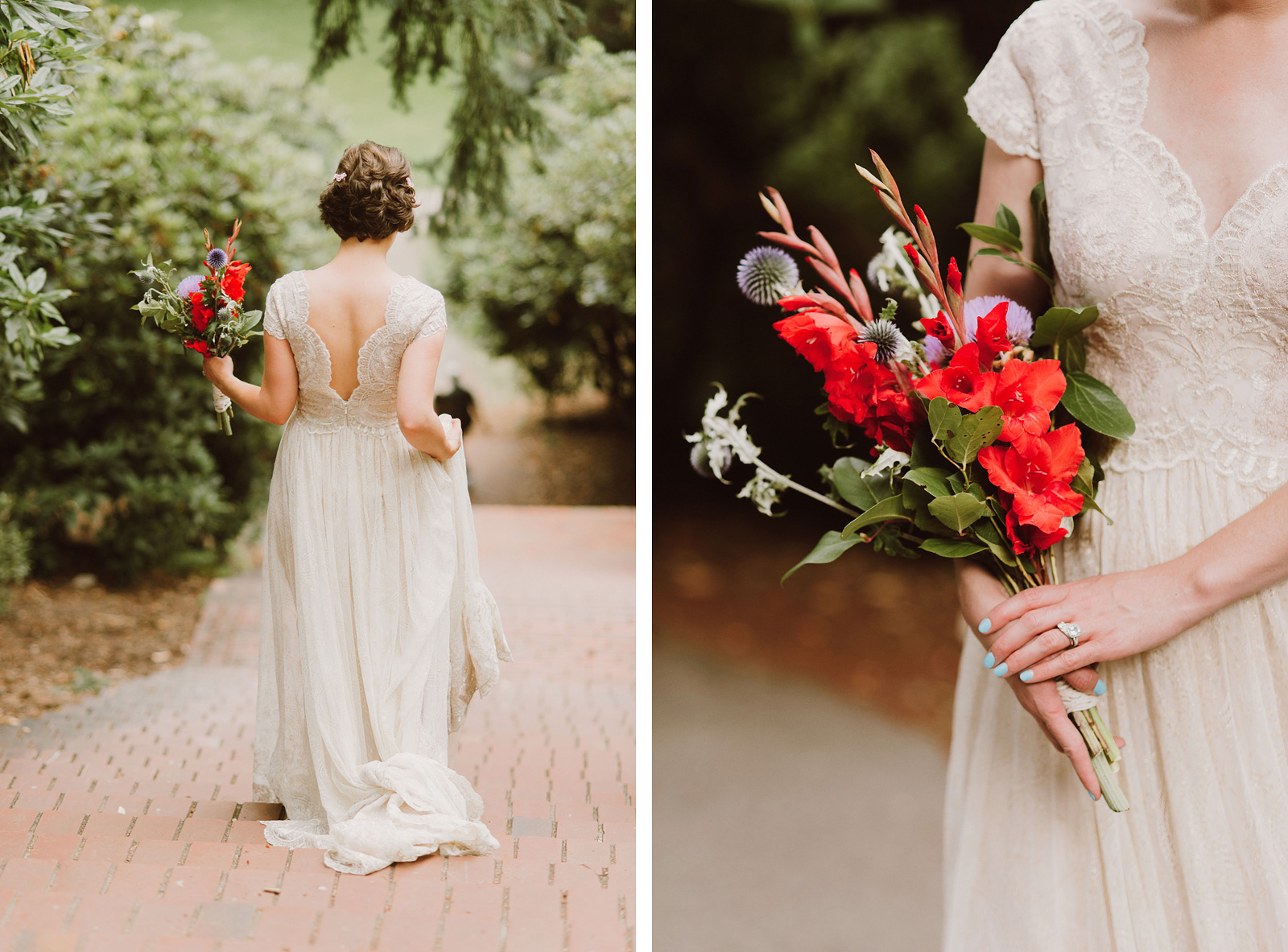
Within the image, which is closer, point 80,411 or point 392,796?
point 392,796

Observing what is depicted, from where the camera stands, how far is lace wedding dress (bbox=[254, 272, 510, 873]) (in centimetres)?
309

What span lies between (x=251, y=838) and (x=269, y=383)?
4.39 ft

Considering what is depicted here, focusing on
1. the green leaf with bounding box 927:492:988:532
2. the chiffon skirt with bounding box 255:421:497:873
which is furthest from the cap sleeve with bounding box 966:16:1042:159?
the chiffon skirt with bounding box 255:421:497:873

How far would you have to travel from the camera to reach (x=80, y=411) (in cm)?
754

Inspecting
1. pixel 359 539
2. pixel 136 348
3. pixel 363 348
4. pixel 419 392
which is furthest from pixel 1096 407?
pixel 136 348

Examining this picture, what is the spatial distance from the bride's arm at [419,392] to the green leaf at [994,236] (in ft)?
5.20

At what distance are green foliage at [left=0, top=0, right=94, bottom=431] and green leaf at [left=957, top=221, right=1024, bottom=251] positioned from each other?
318cm

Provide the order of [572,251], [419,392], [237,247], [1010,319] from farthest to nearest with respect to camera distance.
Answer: [572,251] < [237,247] < [419,392] < [1010,319]

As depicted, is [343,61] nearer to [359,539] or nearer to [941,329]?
[359,539]

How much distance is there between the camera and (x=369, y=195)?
306 centimetres

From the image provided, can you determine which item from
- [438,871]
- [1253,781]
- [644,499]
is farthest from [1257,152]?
[438,871]

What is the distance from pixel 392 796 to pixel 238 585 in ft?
18.7

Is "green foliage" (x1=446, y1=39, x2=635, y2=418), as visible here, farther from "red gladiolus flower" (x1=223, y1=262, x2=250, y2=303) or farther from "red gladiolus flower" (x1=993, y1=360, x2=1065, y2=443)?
"red gladiolus flower" (x1=993, y1=360, x2=1065, y2=443)

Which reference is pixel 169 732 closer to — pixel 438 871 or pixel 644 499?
pixel 438 871
